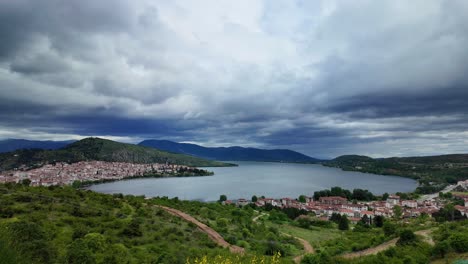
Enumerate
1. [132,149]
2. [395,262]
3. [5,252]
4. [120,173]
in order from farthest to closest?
1. [132,149]
2. [120,173]
3. [395,262]
4. [5,252]

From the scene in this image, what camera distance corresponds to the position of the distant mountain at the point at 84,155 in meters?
126

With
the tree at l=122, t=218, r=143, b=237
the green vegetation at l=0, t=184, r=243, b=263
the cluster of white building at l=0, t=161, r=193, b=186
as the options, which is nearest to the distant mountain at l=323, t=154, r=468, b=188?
the green vegetation at l=0, t=184, r=243, b=263

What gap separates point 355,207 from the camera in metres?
64.8

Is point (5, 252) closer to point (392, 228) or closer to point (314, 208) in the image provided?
point (392, 228)

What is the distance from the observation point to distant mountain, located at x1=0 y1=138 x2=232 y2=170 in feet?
415

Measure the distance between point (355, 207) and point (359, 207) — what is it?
95 centimetres

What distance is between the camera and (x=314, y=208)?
58188mm

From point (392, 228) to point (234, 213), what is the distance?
1505cm

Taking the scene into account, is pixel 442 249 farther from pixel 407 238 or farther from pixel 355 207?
pixel 355 207

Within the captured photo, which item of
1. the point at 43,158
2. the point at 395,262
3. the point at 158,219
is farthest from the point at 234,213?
the point at 43,158

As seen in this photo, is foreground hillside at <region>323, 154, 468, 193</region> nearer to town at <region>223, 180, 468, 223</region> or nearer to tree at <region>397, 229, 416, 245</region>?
town at <region>223, 180, 468, 223</region>

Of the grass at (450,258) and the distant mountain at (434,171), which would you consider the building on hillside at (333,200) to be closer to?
the distant mountain at (434,171)

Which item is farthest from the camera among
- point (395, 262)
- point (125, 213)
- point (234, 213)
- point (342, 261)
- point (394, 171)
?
point (394, 171)

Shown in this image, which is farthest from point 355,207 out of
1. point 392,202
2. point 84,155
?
point 84,155
